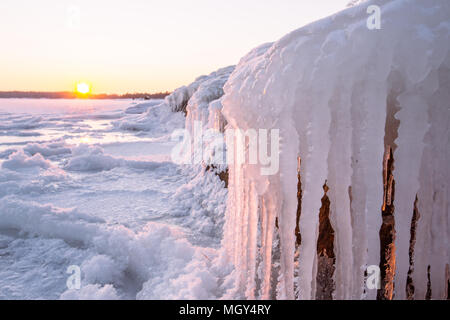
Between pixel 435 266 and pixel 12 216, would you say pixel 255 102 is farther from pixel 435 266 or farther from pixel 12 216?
pixel 12 216

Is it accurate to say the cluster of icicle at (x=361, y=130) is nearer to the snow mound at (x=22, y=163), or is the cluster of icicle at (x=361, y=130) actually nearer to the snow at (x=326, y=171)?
the snow at (x=326, y=171)

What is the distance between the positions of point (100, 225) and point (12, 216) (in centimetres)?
155

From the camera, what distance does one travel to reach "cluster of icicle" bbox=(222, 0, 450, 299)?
194 centimetres

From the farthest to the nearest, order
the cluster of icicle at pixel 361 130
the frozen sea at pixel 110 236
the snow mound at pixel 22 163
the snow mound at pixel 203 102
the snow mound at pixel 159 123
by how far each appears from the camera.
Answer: the snow mound at pixel 159 123 → the snow mound at pixel 203 102 → the snow mound at pixel 22 163 → the frozen sea at pixel 110 236 → the cluster of icicle at pixel 361 130

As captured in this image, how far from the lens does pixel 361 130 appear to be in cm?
208

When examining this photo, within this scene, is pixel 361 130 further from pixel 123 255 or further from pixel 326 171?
pixel 123 255

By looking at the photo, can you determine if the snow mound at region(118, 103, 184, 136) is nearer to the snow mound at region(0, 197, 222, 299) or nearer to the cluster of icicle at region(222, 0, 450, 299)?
the snow mound at region(0, 197, 222, 299)

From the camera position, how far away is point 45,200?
6.44 metres

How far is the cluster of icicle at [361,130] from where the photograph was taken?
1937 millimetres

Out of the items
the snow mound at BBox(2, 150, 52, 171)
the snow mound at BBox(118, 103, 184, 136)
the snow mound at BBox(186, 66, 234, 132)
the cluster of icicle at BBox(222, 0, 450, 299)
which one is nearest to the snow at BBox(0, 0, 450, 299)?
the cluster of icicle at BBox(222, 0, 450, 299)

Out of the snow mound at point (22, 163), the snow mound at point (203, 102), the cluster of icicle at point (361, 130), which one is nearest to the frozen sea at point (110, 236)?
the snow mound at point (22, 163)
